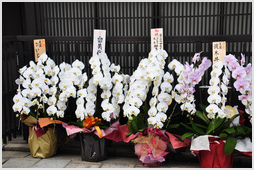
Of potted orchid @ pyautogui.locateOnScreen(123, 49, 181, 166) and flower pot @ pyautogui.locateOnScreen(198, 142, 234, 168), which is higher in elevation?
potted orchid @ pyautogui.locateOnScreen(123, 49, 181, 166)

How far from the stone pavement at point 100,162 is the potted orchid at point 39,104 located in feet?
0.65

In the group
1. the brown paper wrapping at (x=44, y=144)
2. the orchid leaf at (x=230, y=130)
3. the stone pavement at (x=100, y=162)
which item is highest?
the orchid leaf at (x=230, y=130)

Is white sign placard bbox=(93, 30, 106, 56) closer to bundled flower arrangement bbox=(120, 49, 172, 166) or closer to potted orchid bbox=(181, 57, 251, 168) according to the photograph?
bundled flower arrangement bbox=(120, 49, 172, 166)

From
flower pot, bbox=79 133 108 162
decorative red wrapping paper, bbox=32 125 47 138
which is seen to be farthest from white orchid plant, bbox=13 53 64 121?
flower pot, bbox=79 133 108 162

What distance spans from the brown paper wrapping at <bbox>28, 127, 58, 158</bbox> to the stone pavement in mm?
90

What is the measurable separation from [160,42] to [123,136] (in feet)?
4.77

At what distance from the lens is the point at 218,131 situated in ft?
14.1

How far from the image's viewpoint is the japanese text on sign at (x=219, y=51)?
438 centimetres

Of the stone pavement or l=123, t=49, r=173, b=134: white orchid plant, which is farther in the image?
the stone pavement

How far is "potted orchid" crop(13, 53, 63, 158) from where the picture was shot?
4.80 meters

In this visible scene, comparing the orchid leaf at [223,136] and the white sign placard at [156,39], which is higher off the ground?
the white sign placard at [156,39]

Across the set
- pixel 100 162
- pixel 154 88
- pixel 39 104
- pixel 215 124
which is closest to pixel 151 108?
pixel 154 88

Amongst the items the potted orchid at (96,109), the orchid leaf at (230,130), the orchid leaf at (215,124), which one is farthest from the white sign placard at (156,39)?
the orchid leaf at (230,130)

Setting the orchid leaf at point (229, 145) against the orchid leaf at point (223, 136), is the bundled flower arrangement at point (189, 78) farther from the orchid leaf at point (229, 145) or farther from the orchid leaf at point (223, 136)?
the orchid leaf at point (229, 145)
